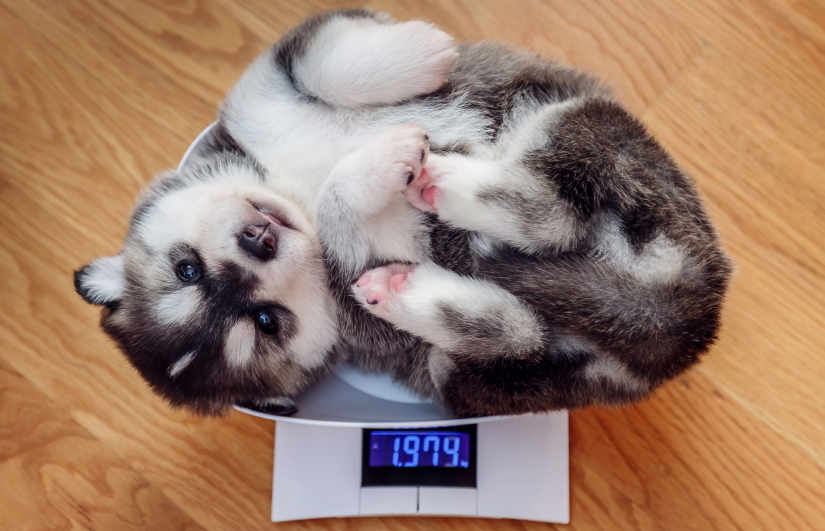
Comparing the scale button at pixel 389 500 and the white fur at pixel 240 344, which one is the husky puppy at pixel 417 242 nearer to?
the white fur at pixel 240 344

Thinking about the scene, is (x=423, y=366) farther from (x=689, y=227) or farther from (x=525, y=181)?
(x=689, y=227)

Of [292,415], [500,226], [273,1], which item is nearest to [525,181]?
[500,226]

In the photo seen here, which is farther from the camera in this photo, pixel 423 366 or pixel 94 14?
pixel 94 14

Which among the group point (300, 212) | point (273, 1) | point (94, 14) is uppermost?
point (273, 1)

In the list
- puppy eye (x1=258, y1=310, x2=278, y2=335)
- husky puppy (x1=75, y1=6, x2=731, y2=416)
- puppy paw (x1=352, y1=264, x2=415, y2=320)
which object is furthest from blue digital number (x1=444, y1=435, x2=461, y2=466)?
puppy eye (x1=258, y1=310, x2=278, y2=335)

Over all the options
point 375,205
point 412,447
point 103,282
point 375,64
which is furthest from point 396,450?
point 375,64

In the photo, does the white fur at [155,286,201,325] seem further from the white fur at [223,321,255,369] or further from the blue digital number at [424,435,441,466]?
the blue digital number at [424,435,441,466]

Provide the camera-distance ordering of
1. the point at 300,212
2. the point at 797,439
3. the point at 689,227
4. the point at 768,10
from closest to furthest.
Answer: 1. the point at 689,227
2. the point at 300,212
3. the point at 797,439
4. the point at 768,10
